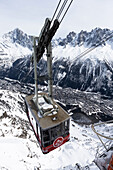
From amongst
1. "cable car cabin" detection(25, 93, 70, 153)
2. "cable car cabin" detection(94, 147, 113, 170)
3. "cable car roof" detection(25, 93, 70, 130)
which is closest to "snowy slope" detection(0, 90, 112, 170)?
"cable car cabin" detection(25, 93, 70, 153)

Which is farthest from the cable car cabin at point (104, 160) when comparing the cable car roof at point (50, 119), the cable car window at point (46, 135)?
the cable car window at point (46, 135)

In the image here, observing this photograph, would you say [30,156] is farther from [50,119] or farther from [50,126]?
[50,126]

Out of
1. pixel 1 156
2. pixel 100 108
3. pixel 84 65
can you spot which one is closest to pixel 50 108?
pixel 1 156

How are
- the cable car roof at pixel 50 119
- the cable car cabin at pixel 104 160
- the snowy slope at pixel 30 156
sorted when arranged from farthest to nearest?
the snowy slope at pixel 30 156, the cable car roof at pixel 50 119, the cable car cabin at pixel 104 160

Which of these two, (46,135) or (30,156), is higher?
(46,135)

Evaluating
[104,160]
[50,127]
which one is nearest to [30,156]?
[50,127]

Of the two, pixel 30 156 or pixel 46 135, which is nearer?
pixel 46 135

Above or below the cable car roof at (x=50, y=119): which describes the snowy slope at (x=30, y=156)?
below

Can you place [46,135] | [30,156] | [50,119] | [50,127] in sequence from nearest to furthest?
[50,127] → [46,135] → [50,119] → [30,156]

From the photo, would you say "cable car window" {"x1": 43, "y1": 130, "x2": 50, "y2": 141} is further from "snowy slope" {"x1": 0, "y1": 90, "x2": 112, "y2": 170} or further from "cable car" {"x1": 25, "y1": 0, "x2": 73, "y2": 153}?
"snowy slope" {"x1": 0, "y1": 90, "x2": 112, "y2": 170}

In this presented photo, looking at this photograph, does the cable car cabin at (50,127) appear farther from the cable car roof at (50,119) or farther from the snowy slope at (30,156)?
the snowy slope at (30,156)

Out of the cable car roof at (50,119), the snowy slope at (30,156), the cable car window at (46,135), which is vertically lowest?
the snowy slope at (30,156)
